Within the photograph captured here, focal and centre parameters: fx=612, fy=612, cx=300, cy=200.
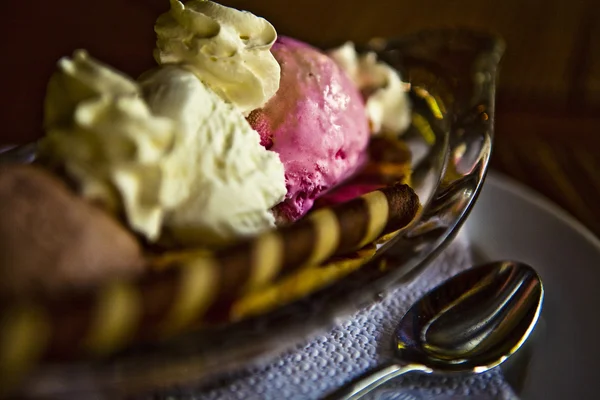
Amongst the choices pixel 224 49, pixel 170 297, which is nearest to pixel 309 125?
pixel 224 49

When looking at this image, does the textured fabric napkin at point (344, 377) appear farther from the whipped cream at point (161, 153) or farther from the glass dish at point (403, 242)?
the whipped cream at point (161, 153)

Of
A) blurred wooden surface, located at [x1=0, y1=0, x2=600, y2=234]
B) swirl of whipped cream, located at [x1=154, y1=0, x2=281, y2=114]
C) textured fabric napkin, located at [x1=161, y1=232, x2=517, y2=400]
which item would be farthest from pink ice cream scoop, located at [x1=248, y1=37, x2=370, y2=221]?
blurred wooden surface, located at [x1=0, y1=0, x2=600, y2=234]

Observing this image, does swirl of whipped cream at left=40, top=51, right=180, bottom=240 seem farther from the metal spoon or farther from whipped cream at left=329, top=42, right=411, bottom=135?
whipped cream at left=329, top=42, right=411, bottom=135

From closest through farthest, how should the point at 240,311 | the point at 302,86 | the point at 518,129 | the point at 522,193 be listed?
the point at 240,311 < the point at 302,86 < the point at 522,193 < the point at 518,129

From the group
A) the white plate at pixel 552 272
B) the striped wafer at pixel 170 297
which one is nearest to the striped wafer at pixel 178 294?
the striped wafer at pixel 170 297

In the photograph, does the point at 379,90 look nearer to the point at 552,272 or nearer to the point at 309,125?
the point at 309,125

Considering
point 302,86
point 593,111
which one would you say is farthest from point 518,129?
point 302,86

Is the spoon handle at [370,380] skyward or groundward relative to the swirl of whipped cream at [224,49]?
groundward

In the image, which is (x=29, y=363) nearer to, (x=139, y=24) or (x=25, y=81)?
(x=25, y=81)
